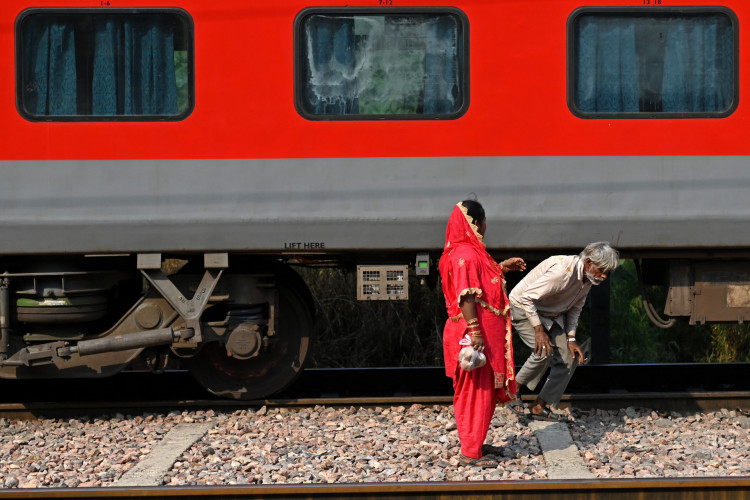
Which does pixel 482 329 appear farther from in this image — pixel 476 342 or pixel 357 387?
pixel 357 387

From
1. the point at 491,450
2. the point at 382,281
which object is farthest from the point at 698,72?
the point at 491,450

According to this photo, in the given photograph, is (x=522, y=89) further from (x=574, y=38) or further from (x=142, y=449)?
(x=142, y=449)

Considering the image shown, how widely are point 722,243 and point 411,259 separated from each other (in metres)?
2.15

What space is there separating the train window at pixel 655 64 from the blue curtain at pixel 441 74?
81 cm

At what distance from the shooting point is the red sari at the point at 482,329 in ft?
17.4

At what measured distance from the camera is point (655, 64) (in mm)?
6312

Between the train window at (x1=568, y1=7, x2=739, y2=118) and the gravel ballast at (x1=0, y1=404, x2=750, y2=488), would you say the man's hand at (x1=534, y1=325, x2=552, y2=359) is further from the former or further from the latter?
the train window at (x1=568, y1=7, x2=739, y2=118)

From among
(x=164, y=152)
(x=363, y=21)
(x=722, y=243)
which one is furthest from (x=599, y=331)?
(x=164, y=152)

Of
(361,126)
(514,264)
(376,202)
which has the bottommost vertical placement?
(514,264)

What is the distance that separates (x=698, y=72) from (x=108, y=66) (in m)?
4.06

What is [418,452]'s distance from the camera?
5.62 meters

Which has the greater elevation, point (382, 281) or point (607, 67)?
point (607, 67)

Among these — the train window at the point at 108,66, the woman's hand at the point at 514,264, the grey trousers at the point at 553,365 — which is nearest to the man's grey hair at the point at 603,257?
the woman's hand at the point at 514,264

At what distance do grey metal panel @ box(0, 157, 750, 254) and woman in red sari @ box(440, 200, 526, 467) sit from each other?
90 cm
